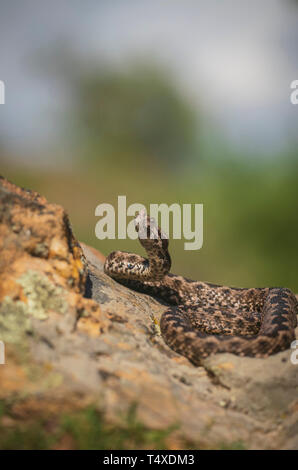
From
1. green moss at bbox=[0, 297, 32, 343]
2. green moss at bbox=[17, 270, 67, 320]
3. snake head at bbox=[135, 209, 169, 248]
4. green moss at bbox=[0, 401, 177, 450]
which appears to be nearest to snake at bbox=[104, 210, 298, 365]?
snake head at bbox=[135, 209, 169, 248]

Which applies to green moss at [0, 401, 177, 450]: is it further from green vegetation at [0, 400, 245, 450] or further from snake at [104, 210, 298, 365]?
snake at [104, 210, 298, 365]

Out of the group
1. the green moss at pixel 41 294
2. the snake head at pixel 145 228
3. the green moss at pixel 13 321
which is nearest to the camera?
the green moss at pixel 13 321

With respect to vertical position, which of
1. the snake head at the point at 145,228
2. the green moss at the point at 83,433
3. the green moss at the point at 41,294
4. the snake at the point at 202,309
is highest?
the snake head at the point at 145,228

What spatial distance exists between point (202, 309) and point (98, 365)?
9.04 feet

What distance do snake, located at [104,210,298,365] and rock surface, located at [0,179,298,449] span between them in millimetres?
167

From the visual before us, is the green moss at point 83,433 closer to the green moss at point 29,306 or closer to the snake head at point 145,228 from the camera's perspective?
the green moss at point 29,306

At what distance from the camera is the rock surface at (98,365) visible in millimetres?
2658

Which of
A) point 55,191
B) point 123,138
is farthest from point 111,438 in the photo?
point 123,138

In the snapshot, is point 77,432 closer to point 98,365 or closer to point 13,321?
point 98,365

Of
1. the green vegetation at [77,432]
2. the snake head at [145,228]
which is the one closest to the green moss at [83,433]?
the green vegetation at [77,432]

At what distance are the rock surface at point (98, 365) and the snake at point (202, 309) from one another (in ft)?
0.55

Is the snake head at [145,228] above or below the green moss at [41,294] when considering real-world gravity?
above

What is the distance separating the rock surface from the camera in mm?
2658
